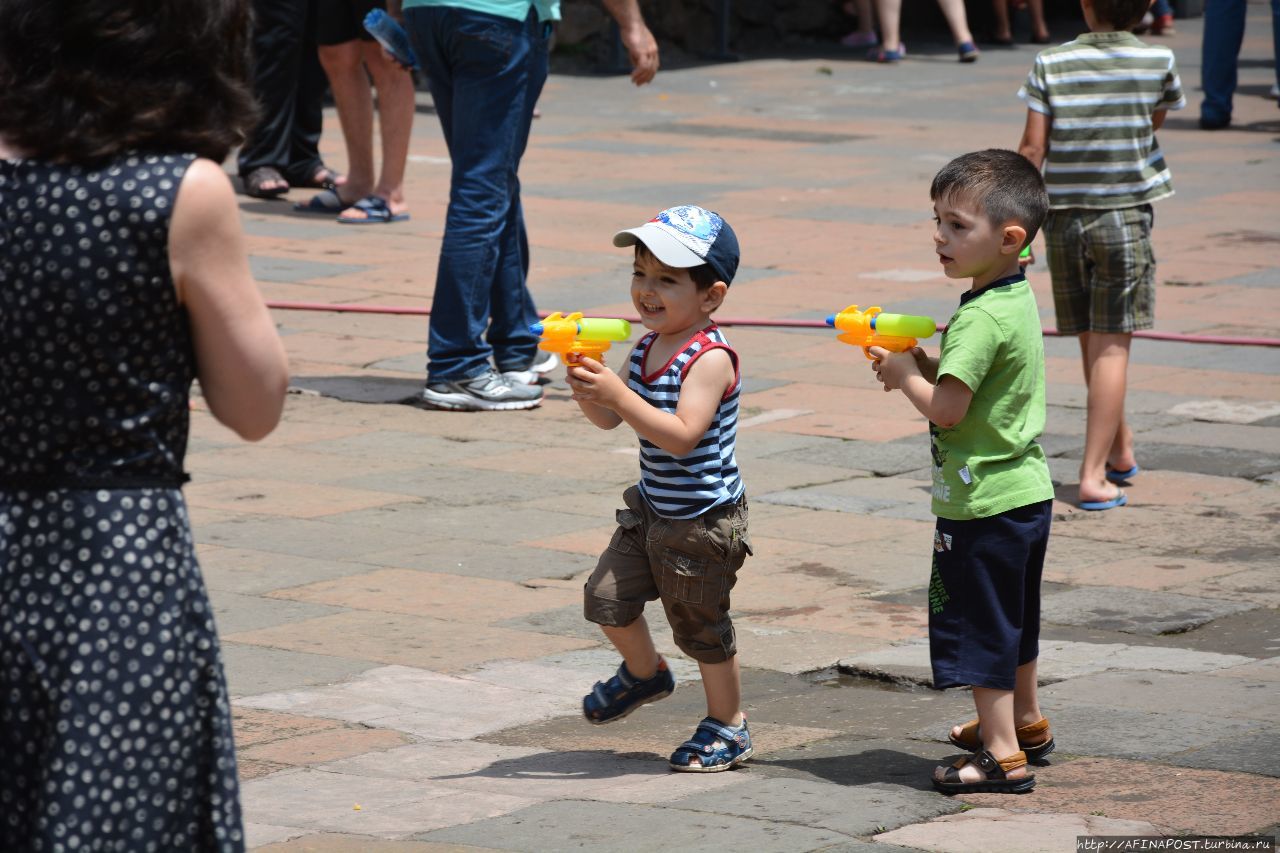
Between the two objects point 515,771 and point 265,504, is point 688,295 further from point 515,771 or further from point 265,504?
point 265,504

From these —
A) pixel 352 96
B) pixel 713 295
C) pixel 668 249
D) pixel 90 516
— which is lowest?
pixel 352 96

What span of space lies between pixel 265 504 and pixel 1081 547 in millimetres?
2451

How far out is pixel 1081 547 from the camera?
19.2ft

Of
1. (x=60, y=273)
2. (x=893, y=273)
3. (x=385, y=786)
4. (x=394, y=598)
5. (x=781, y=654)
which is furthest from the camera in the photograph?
(x=893, y=273)

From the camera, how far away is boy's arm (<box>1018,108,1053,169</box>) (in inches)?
248

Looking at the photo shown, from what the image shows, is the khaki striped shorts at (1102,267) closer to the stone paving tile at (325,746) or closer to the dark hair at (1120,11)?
the dark hair at (1120,11)

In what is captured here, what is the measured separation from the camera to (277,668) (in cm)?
466

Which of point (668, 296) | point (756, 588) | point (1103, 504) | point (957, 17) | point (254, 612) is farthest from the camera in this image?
point (957, 17)

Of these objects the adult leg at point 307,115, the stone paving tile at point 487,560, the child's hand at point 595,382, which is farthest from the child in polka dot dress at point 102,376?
the adult leg at point 307,115

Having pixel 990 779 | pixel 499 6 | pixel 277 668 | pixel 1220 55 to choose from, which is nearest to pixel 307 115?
pixel 499 6

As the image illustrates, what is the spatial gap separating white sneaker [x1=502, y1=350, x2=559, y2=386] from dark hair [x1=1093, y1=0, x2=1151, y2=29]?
236cm

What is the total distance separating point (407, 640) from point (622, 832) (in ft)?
4.71

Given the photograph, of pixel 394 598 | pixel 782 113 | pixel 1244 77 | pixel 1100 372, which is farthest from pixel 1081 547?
pixel 1244 77

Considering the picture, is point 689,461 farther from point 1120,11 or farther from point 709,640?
point 1120,11
